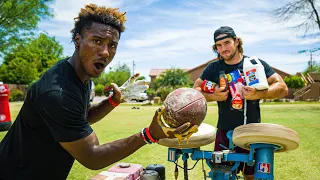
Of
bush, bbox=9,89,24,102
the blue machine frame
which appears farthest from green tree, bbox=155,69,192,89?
the blue machine frame

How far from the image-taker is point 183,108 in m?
2.40

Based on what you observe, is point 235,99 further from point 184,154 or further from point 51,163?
point 51,163

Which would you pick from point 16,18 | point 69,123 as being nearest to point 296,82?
point 16,18

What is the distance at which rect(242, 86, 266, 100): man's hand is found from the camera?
11.3 feet

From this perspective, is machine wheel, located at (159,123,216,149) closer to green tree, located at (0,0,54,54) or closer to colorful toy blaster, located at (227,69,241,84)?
colorful toy blaster, located at (227,69,241,84)

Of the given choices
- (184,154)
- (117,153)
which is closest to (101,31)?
(117,153)

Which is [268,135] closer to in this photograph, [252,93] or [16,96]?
[252,93]

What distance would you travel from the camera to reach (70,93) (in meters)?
2.06

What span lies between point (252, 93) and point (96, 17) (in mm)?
2035

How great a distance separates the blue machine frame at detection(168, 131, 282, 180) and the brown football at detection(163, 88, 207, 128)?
0.82 meters

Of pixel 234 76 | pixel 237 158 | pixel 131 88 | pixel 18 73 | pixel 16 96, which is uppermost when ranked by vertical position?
pixel 18 73

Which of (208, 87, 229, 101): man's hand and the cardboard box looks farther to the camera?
(208, 87, 229, 101): man's hand

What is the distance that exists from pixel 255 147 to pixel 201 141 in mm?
549

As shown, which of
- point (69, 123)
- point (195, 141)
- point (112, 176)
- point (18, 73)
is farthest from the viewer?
point (18, 73)
